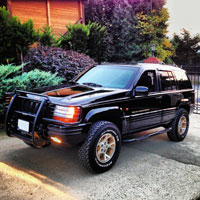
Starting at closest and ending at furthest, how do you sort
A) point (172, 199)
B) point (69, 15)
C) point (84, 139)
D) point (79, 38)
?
1. point (172, 199)
2. point (84, 139)
3. point (79, 38)
4. point (69, 15)

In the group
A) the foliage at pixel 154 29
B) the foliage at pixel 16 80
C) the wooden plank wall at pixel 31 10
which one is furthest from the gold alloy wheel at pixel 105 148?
the foliage at pixel 154 29

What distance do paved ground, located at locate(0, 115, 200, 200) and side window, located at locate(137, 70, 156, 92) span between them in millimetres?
1345


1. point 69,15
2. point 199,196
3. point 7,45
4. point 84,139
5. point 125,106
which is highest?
point 69,15

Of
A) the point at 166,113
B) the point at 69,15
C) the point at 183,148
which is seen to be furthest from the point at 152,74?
the point at 69,15

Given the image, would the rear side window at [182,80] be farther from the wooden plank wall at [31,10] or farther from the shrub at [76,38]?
the wooden plank wall at [31,10]

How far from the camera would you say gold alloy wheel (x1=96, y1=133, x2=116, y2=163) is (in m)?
3.82

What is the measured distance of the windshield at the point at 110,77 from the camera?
15.1 ft

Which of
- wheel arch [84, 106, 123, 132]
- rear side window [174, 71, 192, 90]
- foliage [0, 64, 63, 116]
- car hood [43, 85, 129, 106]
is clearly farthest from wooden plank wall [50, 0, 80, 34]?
wheel arch [84, 106, 123, 132]

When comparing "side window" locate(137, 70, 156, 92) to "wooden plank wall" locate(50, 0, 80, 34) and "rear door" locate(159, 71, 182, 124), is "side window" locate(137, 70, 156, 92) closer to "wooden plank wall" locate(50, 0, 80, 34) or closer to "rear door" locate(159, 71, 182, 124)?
"rear door" locate(159, 71, 182, 124)

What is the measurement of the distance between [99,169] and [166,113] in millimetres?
2161

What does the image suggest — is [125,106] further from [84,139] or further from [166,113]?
[166,113]

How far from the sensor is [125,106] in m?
4.24

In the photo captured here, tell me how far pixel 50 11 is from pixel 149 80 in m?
12.8

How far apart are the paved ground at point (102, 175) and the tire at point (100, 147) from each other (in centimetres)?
18
